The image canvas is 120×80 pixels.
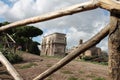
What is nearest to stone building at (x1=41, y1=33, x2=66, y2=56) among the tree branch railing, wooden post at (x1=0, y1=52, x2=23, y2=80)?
wooden post at (x1=0, y1=52, x2=23, y2=80)

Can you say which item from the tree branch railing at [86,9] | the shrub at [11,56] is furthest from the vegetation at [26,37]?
the tree branch railing at [86,9]

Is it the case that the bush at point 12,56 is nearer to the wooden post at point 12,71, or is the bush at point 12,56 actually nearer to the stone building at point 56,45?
the wooden post at point 12,71

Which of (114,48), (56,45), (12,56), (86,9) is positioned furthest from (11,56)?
(56,45)

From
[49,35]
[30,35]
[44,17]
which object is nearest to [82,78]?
[44,17]

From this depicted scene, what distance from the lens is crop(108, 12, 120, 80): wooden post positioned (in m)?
3.16

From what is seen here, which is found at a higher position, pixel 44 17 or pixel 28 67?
pixel 44 17

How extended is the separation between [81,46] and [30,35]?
34.9 meters

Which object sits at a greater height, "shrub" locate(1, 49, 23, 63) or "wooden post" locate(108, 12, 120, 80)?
"wooden post" locate(108, 12, 120, 80)

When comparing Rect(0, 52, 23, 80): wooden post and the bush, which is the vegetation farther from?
Rect(0, 52, 23, 80): wooden post

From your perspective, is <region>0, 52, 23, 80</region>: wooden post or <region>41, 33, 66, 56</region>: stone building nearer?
<region>0, 52, 23, 80</region>: wooden post

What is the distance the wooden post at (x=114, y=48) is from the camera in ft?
10.4

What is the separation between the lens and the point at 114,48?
3.19 metres

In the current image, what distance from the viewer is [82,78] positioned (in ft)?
49.4

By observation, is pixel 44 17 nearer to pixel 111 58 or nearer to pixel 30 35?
pixel 111 58
